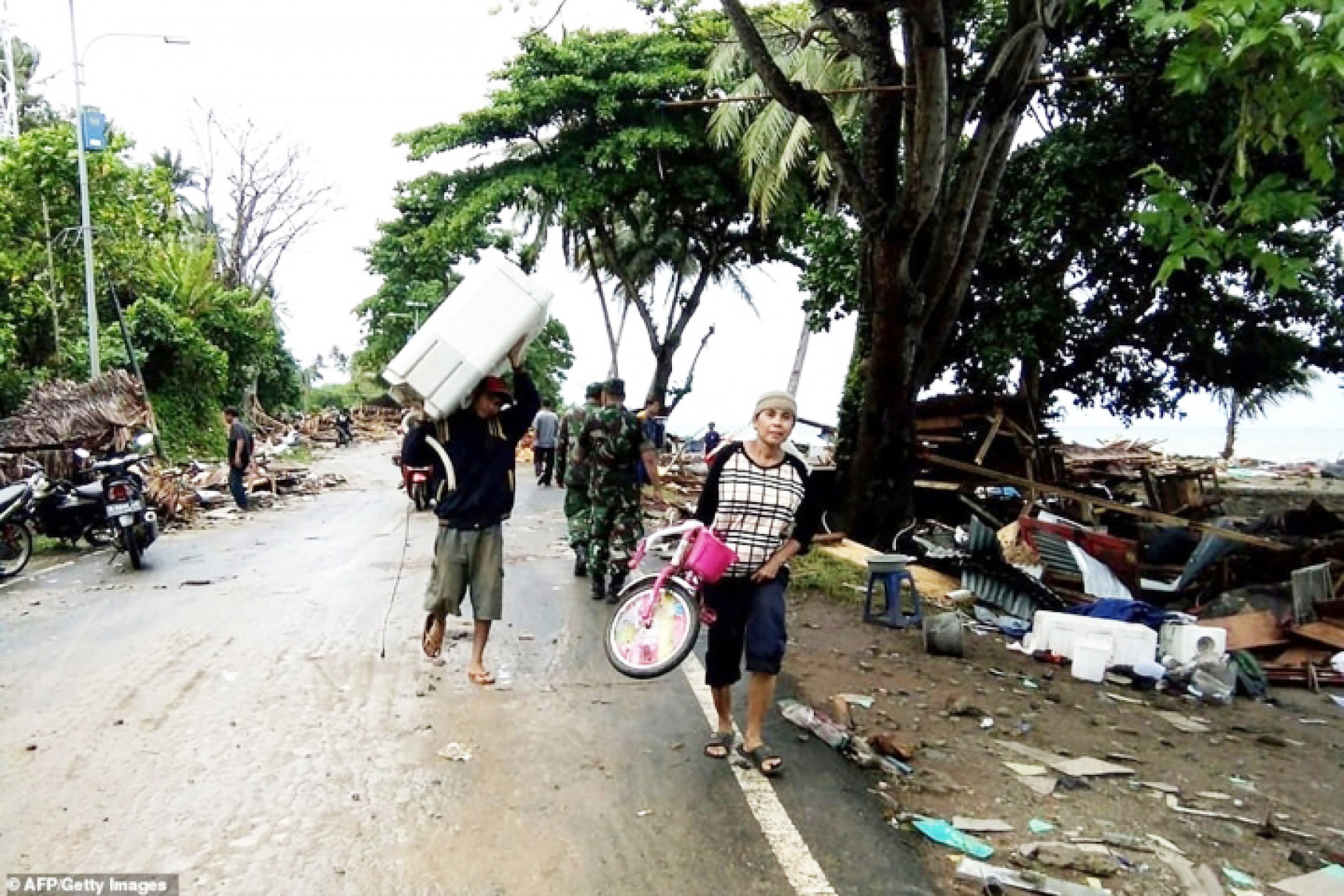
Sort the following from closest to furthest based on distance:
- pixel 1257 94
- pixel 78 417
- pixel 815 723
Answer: pixel 1257 94
pixel 815 723
pixel 78 417

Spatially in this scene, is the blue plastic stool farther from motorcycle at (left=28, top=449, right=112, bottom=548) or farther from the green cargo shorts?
motorcycle at (left=28, top=449, right=112, bottom=548)

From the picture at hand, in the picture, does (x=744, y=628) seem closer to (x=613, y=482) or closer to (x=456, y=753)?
(x=456, y=753)

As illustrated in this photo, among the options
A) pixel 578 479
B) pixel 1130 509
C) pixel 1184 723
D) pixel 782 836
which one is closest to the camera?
pixel 782 836

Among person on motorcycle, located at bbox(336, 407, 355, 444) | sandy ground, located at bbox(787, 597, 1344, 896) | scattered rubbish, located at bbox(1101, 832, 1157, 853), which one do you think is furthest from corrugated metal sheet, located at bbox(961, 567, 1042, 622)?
person on motorcycle, located at bbox(336, 407, 355, 444)

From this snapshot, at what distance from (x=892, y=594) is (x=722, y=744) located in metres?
3.18

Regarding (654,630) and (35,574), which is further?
(35,574)

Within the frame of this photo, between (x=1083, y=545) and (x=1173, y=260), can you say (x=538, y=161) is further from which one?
(x=1173, y=260)

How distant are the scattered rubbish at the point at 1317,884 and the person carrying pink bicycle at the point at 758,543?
1.95m

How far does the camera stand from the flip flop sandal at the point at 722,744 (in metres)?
4.18

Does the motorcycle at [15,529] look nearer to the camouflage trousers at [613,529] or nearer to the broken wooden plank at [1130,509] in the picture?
the camouflage trousers at [613,529]

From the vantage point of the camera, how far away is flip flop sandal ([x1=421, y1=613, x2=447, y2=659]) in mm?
5148

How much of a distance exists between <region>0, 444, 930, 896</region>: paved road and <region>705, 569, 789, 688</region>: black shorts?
0.46 meters

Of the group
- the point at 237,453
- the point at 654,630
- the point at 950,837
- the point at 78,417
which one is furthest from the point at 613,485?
the point at 78,417

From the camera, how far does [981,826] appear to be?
3611mm
